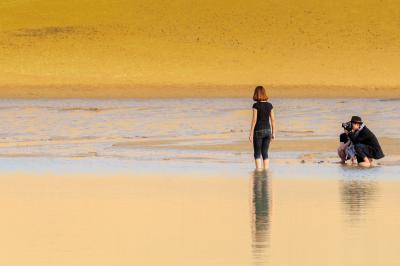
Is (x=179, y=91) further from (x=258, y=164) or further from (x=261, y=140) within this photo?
(x=258, y=164)

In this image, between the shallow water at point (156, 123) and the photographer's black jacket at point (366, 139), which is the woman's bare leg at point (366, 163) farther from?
the shallow water at point (156, 123)

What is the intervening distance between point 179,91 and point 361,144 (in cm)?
3763

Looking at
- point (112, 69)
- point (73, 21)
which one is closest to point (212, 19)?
point (73, 21)

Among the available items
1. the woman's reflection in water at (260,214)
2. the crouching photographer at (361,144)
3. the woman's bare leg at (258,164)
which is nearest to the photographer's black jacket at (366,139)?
the crouching photographer at (361,144)

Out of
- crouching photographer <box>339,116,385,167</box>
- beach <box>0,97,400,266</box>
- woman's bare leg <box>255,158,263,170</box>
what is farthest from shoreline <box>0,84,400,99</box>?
woman's bare leg <box>255,158,263,170</box>

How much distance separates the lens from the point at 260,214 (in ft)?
38.5

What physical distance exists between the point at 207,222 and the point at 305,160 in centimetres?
773

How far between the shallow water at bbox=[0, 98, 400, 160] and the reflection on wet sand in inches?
170

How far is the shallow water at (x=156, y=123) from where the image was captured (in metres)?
21.2

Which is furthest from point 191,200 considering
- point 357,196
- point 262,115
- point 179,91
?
point 179,91

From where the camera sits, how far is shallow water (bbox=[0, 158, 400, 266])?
30.6 feet

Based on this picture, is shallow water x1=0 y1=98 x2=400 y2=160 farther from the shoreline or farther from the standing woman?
the shoreline

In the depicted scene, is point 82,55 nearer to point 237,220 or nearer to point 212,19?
point 212,19

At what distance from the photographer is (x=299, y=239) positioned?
10047 mm
